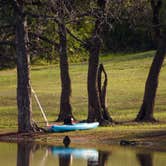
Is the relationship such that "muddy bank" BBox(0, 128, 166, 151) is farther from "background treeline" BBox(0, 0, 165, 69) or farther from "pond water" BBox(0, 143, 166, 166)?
"background treeline" BBox(0, 0, 165, 69)

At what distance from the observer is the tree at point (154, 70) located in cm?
3409

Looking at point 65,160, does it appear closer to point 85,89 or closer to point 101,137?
point 101,137

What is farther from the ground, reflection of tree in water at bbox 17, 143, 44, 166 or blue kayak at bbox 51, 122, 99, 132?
blue kayak at bbox 51, 122, 99, 132

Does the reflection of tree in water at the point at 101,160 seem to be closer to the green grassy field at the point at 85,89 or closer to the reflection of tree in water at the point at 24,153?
the reflection of tree in water at the point at 24,153

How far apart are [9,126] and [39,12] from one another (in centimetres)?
589

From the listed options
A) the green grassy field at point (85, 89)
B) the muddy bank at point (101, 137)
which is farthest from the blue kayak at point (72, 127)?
the green grassy field at point (85, 89)

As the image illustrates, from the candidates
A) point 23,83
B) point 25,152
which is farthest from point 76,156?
point 23,83

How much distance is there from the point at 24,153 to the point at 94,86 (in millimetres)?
8645

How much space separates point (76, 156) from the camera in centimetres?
2389

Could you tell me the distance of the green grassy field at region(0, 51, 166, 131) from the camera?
39375 millimetres

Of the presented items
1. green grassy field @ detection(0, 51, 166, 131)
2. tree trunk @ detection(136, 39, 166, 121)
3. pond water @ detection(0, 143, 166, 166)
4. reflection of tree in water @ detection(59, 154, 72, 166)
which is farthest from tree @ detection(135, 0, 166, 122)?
reflection of tree in water @ detection(59, 154, 72, 166)

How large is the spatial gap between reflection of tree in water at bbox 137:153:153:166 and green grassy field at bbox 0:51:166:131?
29.8 ft

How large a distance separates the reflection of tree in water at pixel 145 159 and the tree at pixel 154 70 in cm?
1001

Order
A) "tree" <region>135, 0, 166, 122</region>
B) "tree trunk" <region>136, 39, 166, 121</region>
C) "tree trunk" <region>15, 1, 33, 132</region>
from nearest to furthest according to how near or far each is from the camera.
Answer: "tree trunk" <region>15, 1, 33, 132</region>
"tree" <region>135, 0, 166, 122</region>
"tree trunk" <region>136, 39, 166, 121</region>
